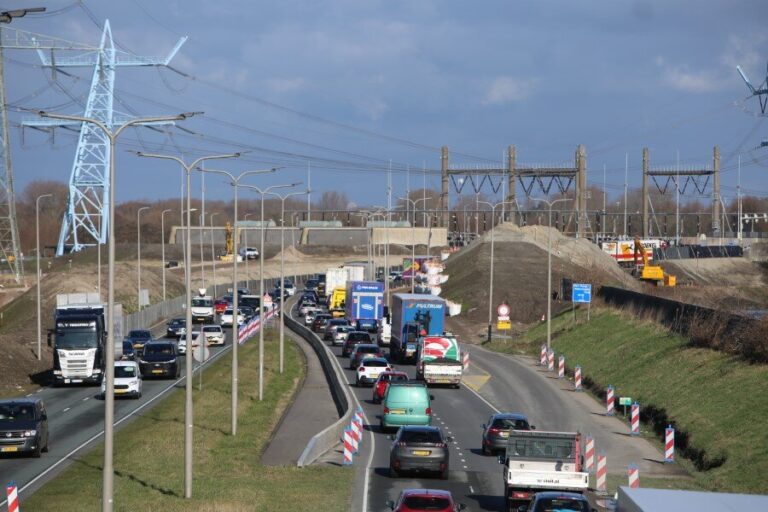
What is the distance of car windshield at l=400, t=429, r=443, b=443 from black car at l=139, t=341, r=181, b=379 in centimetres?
2945

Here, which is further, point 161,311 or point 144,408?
point 161,311

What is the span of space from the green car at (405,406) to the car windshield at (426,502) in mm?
16453

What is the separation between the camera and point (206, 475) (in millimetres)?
30562

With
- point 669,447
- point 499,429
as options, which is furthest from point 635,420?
point 499,429

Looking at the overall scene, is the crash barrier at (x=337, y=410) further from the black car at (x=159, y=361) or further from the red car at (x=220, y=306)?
the red car at (x=220, y=306)

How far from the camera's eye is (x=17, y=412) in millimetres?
33250

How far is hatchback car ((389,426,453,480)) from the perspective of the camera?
29.3 metres

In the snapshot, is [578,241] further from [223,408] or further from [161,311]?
[223,408]

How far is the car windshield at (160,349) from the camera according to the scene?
58406mm

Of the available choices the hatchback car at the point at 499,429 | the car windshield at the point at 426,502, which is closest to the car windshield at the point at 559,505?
the car windshield at the point at 426,502

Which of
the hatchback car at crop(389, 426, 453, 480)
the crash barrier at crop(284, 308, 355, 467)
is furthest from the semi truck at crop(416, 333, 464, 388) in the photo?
the hatchback car at crop(389, 426, 453, 480)

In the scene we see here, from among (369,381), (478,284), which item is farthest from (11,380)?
(478,284)

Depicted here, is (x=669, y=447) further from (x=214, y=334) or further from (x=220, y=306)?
(x=220, y=306)

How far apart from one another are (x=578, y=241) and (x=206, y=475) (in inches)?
3459
